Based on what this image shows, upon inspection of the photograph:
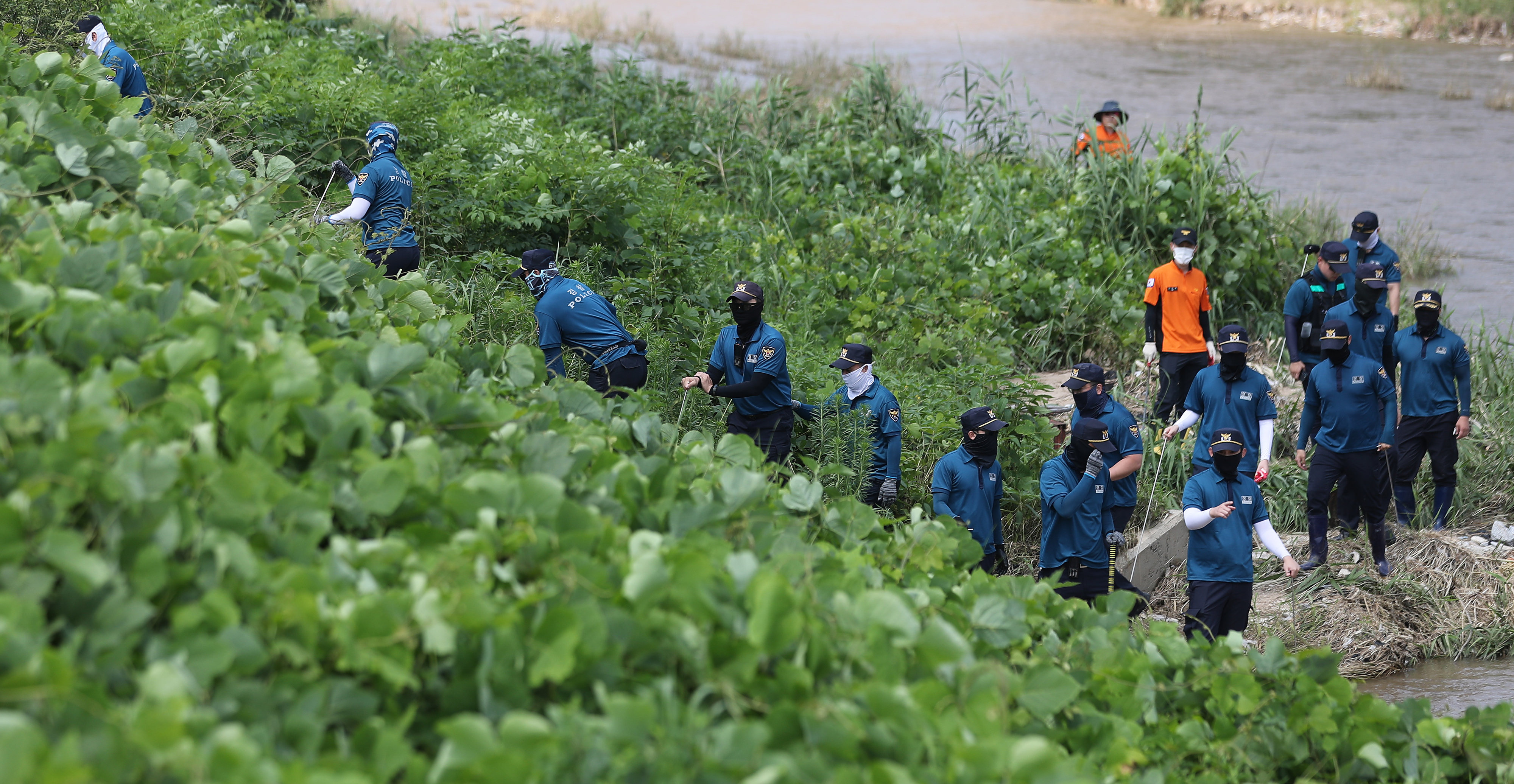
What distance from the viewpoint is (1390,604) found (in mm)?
6988

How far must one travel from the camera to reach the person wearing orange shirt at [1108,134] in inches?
463

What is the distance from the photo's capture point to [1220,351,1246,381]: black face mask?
280 inches

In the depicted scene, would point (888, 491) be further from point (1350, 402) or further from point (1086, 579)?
point (1350, 402)

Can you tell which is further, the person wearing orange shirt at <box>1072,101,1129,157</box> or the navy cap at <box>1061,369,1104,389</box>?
the person wearing orange shirt at <box>1072,101,1129,157</box>

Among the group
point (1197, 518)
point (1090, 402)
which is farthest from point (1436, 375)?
point (1197, 518)

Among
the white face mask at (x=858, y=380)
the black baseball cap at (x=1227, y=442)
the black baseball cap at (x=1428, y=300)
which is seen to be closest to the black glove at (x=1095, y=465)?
the black baseball cap at (x=1227, y=442)

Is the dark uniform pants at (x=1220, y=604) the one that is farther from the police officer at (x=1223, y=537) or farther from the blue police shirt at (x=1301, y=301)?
the blue police shirt at (x=1301, y=301)

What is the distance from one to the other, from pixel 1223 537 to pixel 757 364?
2.58 meters

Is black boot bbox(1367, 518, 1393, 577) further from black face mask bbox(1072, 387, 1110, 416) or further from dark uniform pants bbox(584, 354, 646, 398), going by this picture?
dark uniform pants bbox(584, 354, 646, 398)

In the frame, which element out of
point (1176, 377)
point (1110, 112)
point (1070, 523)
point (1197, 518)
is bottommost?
point (1176, 377)

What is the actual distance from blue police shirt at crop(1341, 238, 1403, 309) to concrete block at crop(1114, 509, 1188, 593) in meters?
2.63

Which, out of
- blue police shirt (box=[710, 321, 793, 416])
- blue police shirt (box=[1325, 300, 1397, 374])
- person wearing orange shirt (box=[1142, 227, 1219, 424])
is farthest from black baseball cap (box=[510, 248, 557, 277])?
blue police shirt (box=[1325, 300, 1397, 374])

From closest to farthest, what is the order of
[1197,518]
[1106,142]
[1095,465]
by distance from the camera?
[1197,518] < [1095,465] < [1106,142]

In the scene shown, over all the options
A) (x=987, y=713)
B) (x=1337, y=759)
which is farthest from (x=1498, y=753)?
(x=987, y=713)
